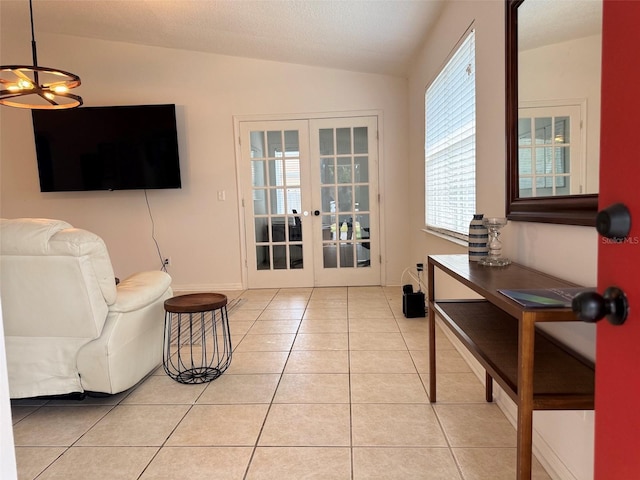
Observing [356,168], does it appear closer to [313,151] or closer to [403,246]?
[313,151]

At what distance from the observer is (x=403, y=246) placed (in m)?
4.60

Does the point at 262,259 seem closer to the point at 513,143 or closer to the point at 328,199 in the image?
the point at 328,199

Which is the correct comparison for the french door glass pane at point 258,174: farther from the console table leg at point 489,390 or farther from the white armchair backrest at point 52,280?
the console table leg at point 489,390

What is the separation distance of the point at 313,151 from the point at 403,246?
1591 mm

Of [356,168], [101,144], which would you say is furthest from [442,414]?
[101,144]

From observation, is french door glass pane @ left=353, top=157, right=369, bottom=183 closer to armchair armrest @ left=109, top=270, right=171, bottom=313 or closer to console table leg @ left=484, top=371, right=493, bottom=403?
armchair armrest @ left=109, top=270, right=171, bottom=313

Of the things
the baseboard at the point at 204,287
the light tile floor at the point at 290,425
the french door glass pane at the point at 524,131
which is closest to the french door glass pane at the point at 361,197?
the baseboard at the point at 204,287

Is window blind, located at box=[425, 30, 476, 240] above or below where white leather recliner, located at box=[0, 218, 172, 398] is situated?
above

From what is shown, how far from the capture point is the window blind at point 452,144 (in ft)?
7.58

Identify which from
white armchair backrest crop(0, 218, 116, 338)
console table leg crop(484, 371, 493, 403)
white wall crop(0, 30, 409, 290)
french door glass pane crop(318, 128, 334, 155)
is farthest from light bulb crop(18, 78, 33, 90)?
console table leg crop(484, 371, 493, 403)

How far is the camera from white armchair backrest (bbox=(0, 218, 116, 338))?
169 centimetres

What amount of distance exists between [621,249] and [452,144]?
2.36 m

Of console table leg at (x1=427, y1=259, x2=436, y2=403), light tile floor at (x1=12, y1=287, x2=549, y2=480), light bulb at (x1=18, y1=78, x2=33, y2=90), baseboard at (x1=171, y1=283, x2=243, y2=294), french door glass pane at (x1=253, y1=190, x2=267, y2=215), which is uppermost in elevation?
light bulb at (x1=18, y1=78, x2=33, y2=90)

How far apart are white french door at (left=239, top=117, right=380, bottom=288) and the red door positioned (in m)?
4.02
